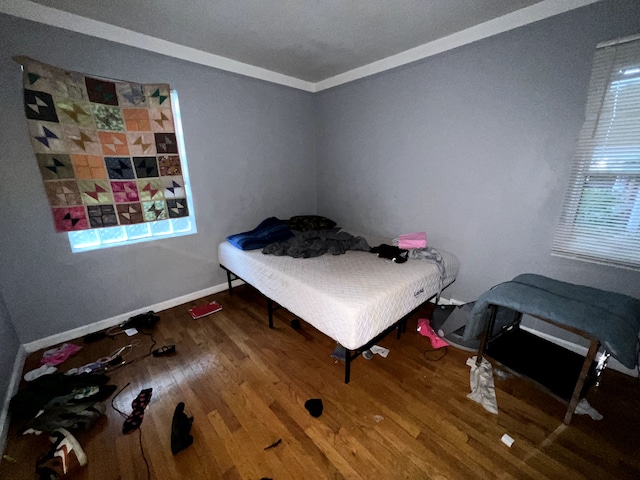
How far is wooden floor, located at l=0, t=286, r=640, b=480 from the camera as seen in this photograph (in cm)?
131

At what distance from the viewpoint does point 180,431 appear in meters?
1.45

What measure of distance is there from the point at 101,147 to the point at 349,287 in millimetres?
2492

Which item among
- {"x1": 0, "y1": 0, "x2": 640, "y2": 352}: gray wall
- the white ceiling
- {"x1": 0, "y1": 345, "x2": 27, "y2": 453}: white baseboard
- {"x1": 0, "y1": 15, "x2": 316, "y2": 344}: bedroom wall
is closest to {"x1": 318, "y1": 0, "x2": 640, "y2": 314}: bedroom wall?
{"x1": 0, "y1": 0, "x2": 640, "y2": 352}: gray wall

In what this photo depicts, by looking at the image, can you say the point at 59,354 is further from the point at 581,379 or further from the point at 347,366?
the point at 581,379

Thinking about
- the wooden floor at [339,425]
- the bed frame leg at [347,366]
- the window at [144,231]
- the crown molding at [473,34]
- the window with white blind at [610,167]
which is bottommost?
the wooden floor at [339,425]

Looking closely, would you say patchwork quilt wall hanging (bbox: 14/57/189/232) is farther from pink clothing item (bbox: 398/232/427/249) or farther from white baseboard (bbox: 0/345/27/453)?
pink clothing item (bbox: 398/232/427/249)

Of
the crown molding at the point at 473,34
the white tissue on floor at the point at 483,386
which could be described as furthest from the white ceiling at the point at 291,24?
the white tissue on floor at the point at 483,386

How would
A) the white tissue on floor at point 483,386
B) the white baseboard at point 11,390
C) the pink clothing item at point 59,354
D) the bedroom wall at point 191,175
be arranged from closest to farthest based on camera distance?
the white baseboard at point 11,390, the white tissue on floor at point 483,386, the bedroom wall at point 191,175, the pink clothing item at point 59,354

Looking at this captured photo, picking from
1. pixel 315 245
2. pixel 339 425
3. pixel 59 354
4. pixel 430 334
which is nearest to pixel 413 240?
pixel 430 334

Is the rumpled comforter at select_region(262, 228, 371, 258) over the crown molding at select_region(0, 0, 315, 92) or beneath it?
beneath

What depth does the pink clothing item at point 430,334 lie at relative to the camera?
221 centimetres

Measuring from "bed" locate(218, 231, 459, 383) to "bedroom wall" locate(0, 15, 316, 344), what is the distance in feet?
2.52

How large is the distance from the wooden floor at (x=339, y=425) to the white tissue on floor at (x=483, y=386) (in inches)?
1.8

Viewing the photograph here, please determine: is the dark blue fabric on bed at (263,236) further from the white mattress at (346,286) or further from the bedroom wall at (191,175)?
the bedroom wall at (191,175)
